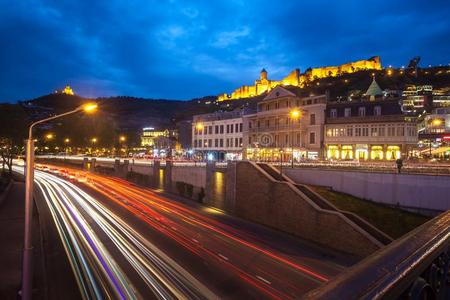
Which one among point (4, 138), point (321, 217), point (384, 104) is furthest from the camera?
point (4, 138)

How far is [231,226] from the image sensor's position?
30.0 metres

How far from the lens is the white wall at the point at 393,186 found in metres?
27.0

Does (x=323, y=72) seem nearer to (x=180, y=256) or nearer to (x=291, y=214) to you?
(x=291, y=214)

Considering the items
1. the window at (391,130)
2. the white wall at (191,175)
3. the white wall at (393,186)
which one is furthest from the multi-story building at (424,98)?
the white wall at (191,175)

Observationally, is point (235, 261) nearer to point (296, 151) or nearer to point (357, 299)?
point (357, 299)

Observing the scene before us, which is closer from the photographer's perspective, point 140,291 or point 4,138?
point 140,291

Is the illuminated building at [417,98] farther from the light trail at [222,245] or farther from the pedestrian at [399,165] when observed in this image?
the light trail at [222,245]

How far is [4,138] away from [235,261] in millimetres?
56186

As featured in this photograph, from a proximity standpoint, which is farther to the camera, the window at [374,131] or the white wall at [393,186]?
the window at [374,131]

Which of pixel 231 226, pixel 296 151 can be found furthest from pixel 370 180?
pixel 296 151

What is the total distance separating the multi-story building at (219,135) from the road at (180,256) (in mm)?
35733

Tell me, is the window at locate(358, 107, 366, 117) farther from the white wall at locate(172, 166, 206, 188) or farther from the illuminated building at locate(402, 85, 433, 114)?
the illuminated building at locate(402, 85, 433, 114)

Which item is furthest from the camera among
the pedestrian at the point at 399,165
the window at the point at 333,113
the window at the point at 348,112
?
the window at the point at 333,113

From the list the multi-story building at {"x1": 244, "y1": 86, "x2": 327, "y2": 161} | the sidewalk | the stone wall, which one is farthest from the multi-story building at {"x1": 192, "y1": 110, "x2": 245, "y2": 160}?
the sidewalk
